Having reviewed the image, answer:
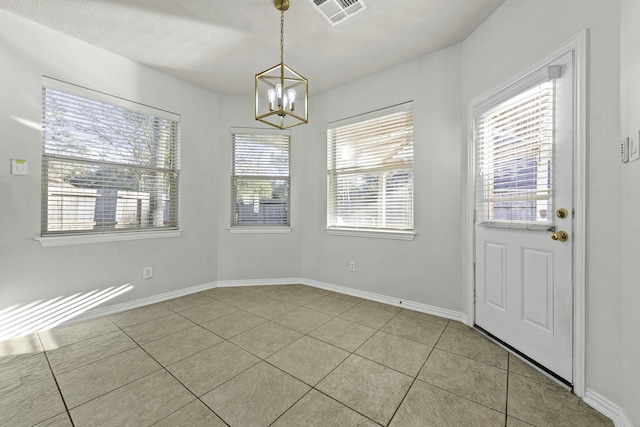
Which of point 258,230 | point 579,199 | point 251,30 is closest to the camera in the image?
point 579,199

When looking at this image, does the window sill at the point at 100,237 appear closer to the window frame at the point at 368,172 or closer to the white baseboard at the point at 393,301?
the white baseboard at the point at 393,301

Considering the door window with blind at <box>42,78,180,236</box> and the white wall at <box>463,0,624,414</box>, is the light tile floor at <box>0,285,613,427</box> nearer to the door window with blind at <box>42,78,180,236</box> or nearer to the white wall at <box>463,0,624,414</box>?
the white wall at <box>463,0,624,414</box>

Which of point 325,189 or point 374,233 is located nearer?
point 374,233

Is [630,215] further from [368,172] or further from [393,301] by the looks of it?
[368,172]

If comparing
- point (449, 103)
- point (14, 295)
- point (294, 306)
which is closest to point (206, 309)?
point (294, 306)

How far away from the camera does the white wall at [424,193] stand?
8.55ft

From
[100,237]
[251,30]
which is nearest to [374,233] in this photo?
[251,30]

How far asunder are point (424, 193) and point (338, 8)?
6.16 feet

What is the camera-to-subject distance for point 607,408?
1375 mm

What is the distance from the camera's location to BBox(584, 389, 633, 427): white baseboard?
1272 mm

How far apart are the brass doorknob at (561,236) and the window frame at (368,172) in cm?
127

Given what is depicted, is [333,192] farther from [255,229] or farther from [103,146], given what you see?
[103,146]

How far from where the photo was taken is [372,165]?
3.23 m

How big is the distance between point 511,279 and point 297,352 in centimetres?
174
